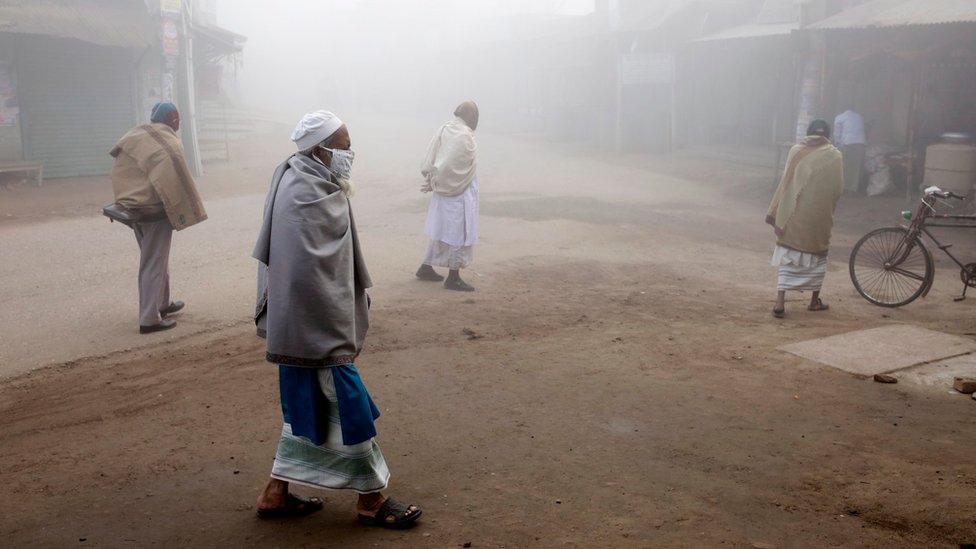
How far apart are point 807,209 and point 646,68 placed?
51.1 ft

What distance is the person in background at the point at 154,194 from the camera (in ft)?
20.4

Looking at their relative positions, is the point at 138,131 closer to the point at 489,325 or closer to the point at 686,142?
the point at 489,325

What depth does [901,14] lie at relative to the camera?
12.6 m

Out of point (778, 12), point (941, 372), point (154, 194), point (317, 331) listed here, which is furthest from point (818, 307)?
point (778, 12)

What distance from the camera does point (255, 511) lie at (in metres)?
3.63

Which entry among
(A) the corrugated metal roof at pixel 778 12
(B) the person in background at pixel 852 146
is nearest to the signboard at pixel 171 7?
(B) the person in background at pixel 852 146

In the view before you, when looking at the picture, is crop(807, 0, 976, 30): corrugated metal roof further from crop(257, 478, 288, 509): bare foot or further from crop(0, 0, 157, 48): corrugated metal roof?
crop(0, 0, 157, 48): corrugated metal roof

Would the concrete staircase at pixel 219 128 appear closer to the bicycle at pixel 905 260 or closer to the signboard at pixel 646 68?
the signboard at pixel 646 68

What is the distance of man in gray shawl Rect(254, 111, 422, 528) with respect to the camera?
3.35 m

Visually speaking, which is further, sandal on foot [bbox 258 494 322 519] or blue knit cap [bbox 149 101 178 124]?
blue knit cap [bbox 149 101 178 124]

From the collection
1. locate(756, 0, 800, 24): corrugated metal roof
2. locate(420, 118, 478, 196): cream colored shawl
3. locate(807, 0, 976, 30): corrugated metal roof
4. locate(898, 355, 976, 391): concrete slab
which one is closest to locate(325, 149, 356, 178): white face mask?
locate(898, 355, 976, 391): concrete slab

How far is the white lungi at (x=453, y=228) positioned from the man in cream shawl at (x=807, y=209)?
2678 millimetres

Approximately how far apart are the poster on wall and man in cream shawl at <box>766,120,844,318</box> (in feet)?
47.3

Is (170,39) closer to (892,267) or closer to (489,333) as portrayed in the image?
(489,333)
